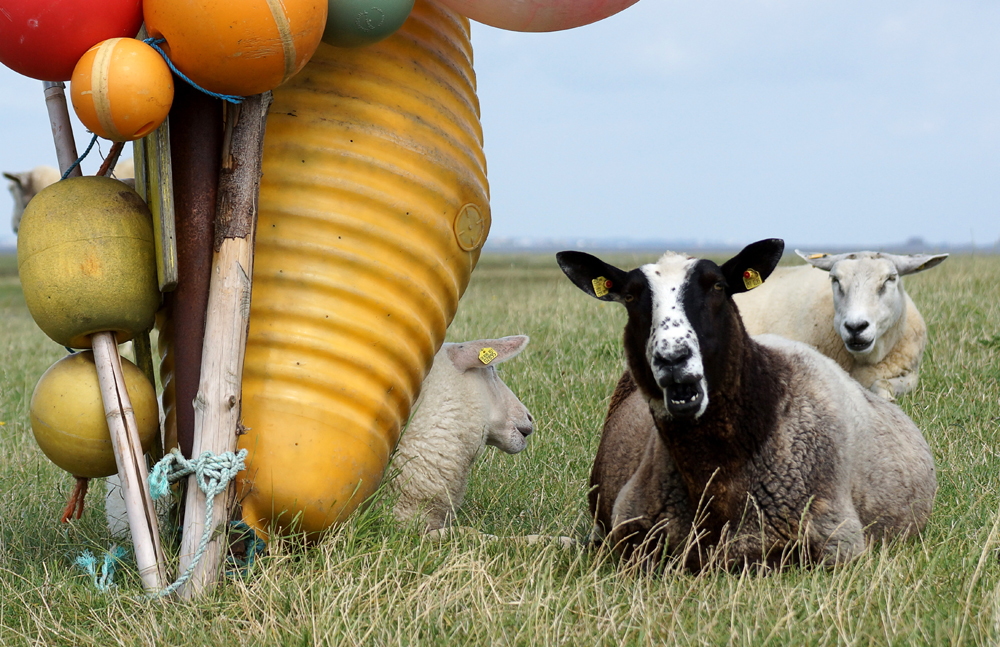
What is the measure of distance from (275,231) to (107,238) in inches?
23.8

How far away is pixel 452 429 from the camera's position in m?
4.39

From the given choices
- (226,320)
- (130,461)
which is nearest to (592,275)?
(226,320)

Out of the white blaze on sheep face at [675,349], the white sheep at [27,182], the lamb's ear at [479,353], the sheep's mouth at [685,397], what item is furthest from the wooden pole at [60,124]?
the white sheep at [27,182]

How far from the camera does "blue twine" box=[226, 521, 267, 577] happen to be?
10.8ft

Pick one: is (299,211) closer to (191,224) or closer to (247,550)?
(191,224)

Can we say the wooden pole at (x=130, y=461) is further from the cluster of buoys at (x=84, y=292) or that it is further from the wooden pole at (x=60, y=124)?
the wooden pole at (x=60, y=124)

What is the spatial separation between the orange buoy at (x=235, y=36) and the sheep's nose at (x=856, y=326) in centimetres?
516

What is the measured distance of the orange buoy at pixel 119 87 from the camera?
114 inches

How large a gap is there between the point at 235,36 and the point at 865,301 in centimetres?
559

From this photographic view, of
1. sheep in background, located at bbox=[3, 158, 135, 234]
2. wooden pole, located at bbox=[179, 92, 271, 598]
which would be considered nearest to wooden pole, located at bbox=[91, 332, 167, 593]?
wooden pole, located at bbox=[179, 92, 271, 598]

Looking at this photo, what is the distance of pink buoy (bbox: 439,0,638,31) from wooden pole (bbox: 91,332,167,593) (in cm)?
191

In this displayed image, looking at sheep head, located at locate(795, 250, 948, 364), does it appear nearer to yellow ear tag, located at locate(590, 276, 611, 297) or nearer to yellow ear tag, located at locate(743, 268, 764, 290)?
yellow ear tag, located at locate(743, 268, 764, 290)

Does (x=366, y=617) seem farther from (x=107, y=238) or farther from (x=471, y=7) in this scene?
(x=471, y=7)

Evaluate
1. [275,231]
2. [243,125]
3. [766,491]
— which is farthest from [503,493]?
[243,125]
